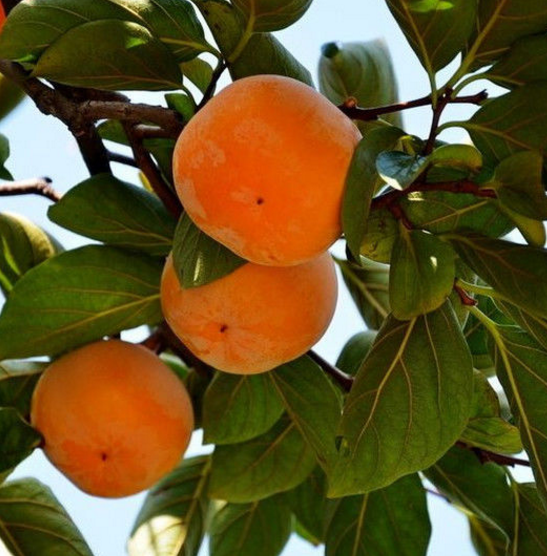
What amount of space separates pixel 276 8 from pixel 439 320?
0.39 metres

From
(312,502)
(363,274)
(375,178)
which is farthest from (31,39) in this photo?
(312,502)

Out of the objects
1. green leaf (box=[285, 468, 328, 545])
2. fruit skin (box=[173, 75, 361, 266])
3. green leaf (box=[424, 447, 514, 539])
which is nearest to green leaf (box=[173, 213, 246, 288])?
fruit skin (box=[173, 75, 361, 266])

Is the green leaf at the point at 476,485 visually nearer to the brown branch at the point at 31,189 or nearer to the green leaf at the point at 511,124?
the green leaf at the point at 511,124

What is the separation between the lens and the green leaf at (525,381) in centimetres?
128

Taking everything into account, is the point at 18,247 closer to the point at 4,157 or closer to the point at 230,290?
the point at 4,157

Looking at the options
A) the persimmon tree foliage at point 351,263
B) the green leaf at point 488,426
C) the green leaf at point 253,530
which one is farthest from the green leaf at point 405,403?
the green leaf at point 253,530

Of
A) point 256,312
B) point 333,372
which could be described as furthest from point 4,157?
point 333,372

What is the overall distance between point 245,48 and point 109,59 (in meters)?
0.15

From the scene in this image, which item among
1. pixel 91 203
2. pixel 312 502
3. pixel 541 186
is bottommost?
pixel 312 502

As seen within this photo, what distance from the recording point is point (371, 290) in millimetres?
1764

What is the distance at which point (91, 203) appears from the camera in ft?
4.62

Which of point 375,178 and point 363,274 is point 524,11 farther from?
point 363,274

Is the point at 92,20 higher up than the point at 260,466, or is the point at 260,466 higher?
the point at 92,20

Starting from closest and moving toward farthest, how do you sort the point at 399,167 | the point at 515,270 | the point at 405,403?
the point at 399,167
the point at 515,270
the point at 405,403
